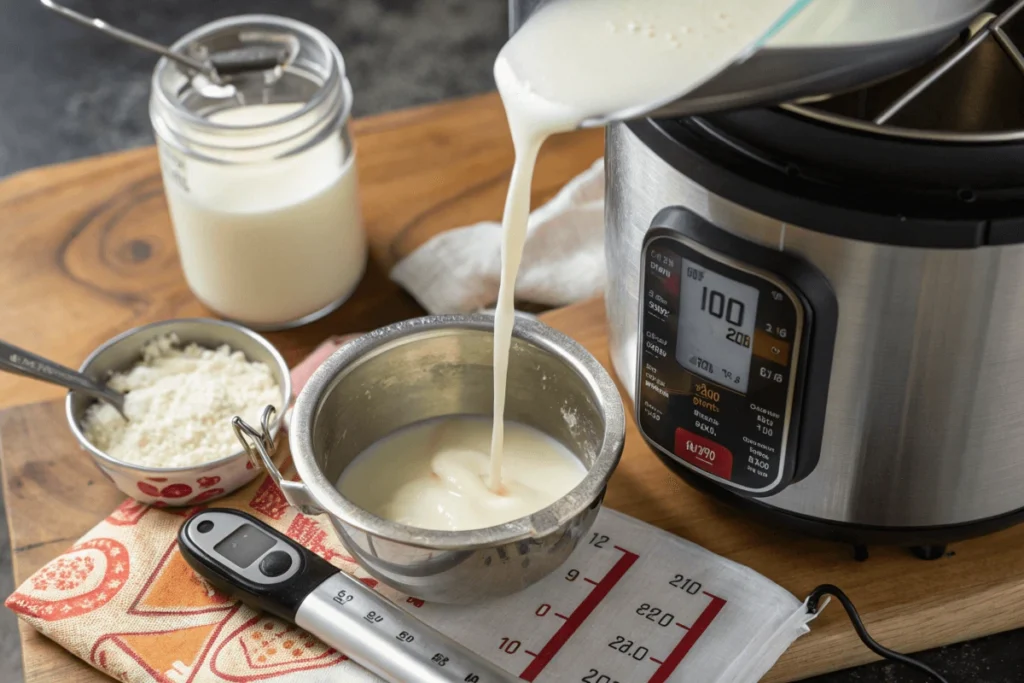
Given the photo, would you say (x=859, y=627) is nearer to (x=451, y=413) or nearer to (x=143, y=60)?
(x=451, y=413)

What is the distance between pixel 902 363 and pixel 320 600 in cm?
36

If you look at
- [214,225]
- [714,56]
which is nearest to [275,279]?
[214,225]

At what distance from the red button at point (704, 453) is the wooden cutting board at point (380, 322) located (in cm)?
8

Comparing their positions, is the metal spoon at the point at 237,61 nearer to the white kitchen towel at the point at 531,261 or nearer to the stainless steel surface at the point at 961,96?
the white kitchen towel at the point at 531,261

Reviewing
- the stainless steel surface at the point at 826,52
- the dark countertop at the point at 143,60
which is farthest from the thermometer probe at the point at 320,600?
the dark countertop at the point at 143,60

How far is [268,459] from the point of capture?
2.50ft

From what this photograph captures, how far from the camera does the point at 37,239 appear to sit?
108 cm

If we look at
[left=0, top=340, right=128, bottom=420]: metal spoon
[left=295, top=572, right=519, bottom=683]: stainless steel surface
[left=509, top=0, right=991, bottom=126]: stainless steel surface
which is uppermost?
[left=509, top=0, right=991, bottom=126]: stainless steel surface

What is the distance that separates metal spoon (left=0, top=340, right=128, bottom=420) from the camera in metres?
0.83

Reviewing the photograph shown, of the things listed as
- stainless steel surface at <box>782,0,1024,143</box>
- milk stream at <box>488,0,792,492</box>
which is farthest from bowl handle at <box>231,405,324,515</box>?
stainless steel surface at <box>782,0,1024,143</box>

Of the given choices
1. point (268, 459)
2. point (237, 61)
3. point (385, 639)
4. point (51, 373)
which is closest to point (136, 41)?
point (237, 61)

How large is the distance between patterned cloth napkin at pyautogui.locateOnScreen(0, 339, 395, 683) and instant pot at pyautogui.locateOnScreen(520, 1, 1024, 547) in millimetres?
236

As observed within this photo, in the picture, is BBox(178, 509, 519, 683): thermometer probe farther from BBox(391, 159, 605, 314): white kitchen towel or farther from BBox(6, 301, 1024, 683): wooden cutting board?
BBox(391, 159, 605, 314): white kitchen towel

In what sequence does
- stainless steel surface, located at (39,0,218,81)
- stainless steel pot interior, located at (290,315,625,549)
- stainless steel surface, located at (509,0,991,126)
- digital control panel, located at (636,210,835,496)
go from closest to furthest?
stainless steel surface, located at (509,0,991,126) → digital control panel, located at (636,210,835,496) → stainless steel pot interior, located at (290,315,625,549) → stainless steel surface, located at (39,0,218,81)
